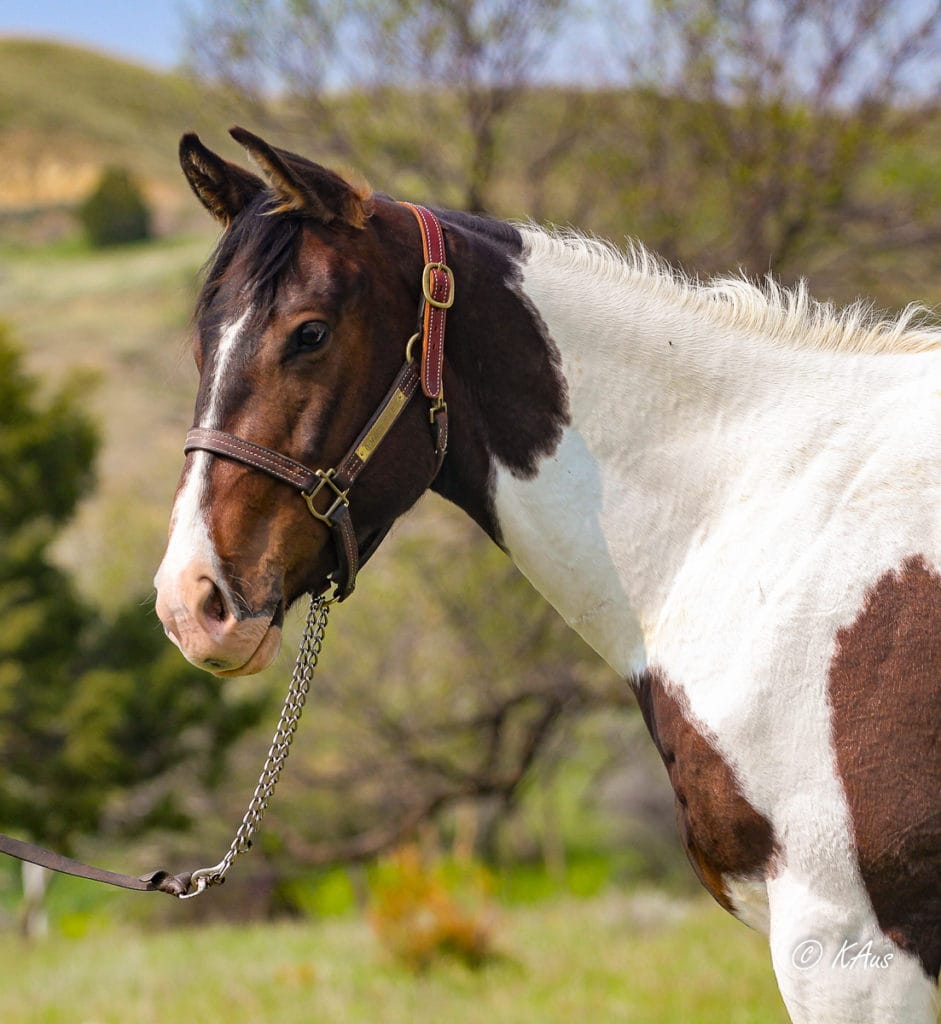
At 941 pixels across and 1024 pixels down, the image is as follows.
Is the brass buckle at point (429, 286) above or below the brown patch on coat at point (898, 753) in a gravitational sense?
above

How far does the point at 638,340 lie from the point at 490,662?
318 inches

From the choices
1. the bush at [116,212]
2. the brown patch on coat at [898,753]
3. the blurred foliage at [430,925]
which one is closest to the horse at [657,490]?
the brown patch on coat at [898,753]

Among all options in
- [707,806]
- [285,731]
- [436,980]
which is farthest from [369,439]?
[436,980]

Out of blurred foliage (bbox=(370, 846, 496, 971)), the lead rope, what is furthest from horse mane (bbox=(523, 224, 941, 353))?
blurred foliage (bbox=(370, 846, 496, 971))

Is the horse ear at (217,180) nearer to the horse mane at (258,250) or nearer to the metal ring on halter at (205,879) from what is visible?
the horse mane at (258,250)

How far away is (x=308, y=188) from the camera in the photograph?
212 centimetres

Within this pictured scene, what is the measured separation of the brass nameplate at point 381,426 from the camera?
217 cm

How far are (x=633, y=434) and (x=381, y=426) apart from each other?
0.55m

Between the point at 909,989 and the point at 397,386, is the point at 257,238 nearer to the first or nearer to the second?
the point at 397,386

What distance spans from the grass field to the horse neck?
3441 mm

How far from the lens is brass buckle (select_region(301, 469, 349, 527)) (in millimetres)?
2107

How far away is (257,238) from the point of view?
2.14m

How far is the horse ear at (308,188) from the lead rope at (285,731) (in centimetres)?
82

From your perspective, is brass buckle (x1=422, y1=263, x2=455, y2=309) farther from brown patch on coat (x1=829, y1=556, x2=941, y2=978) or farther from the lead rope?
brown patch on coat (x1=829, y1=556, x2=941, y2=978)
